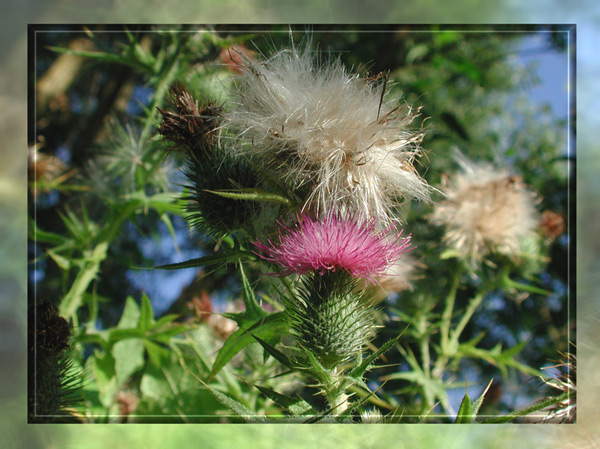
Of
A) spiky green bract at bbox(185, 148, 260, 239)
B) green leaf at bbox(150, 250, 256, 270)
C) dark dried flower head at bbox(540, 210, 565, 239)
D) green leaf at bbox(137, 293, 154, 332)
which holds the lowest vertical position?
green leaf at bbox(137, 293, 154, 332)

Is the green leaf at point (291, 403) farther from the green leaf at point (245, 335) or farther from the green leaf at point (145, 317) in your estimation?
the green leaf at point (145, 317)

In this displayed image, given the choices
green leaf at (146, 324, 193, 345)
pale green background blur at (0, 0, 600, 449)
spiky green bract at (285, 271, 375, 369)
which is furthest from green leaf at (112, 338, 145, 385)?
spiky green bract at (285, 271, 375, 369)

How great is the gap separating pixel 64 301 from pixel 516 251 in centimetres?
154

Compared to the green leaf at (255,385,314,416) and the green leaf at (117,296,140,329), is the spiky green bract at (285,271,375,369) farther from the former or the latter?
the green leaf at (117,296,140,329)

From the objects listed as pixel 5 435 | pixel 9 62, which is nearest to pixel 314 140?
pixel 9 62

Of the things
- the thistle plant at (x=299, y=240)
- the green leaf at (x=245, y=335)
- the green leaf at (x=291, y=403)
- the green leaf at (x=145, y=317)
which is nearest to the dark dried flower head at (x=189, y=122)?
the thistle plant at (x=299, y=240)

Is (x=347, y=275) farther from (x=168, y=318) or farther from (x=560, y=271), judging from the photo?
(x=560, y=271)

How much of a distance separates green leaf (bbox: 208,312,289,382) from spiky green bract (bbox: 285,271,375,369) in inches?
1.5

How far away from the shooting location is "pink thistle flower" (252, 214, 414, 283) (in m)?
0.76

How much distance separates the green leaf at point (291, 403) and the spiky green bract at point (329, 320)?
68 millimetres

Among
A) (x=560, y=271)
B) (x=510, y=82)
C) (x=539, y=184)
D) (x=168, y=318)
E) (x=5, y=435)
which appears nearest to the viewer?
(x=5, y=435)

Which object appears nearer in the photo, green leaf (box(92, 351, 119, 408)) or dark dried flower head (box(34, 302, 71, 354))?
dark dried flower head (box(34, 302, 71, 354))

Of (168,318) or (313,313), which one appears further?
Answer: (168,318)

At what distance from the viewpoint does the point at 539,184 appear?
2654mm
